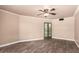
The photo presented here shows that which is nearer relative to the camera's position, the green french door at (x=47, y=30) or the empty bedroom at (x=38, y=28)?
the empty bedroom at (x=38, y=28)

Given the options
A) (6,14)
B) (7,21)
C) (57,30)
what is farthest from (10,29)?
(57,30)

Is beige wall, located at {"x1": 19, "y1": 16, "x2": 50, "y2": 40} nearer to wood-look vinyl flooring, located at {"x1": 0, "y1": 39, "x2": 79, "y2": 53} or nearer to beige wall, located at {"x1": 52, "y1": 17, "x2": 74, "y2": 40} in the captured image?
beige wall, located at {"x1": 52, "y1": 17, "x2": 74, "y2": 40}

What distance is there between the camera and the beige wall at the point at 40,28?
27.0 feet

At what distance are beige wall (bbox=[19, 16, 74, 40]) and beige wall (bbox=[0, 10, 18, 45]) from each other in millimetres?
849

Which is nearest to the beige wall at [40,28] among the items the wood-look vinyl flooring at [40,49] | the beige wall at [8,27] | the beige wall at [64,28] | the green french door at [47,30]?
the beige wall at [64,28]

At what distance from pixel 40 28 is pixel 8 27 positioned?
400cm


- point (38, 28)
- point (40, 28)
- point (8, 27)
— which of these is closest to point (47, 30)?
point (40, 28)

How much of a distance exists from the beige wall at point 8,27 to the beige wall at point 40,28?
0.85 metres

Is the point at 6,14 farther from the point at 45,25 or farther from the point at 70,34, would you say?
the point at 70,34

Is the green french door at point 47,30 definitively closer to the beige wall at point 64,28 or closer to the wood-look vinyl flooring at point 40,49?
the beige wall at point 64,28

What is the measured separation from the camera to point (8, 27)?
6.30m

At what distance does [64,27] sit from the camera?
9.51 metres

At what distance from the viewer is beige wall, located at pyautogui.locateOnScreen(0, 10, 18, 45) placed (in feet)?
18.6
